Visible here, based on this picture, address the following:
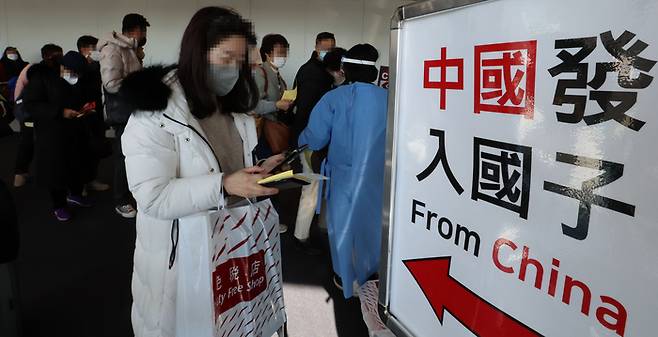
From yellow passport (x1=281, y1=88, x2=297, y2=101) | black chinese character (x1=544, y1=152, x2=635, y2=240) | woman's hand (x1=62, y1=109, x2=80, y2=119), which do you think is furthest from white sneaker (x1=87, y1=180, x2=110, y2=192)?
black chinese character (x1=544, y1=152, x2=635, y2=240)

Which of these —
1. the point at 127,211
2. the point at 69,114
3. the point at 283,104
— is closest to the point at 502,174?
the point at 283,104

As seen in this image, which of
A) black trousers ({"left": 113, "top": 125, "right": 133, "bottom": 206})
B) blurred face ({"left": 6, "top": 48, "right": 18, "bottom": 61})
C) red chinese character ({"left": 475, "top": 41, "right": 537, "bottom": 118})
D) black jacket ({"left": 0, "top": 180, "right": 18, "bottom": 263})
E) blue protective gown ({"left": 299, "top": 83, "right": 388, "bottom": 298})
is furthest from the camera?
blurred face ({"left": 6, "top": 48, "right": 18, "bottom": 61})

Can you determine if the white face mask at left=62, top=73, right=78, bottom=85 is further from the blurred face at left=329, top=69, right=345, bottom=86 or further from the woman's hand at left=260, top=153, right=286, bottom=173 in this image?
the woman's hand at left=260, top=153, right=286, bottom=173

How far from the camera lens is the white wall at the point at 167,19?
27.0ft

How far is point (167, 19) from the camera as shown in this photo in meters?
8.26

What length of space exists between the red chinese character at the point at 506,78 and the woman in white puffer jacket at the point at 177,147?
78 cm

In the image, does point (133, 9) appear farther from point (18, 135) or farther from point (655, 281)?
point (655, 281)

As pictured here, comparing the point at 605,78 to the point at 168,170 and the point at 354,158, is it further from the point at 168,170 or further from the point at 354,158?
the point at 354,158

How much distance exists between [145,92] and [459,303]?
1.00 m

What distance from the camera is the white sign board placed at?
0.52 meters

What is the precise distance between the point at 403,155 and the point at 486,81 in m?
0.26

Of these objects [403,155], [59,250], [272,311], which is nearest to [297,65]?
[59,250]

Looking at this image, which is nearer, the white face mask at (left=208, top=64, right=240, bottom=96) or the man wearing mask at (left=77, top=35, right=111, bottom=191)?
the white face mask at (left=208, top=64, right=240, bottom=96)

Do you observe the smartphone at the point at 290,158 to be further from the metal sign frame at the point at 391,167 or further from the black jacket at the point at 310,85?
the black jacket at the point at 310,85
